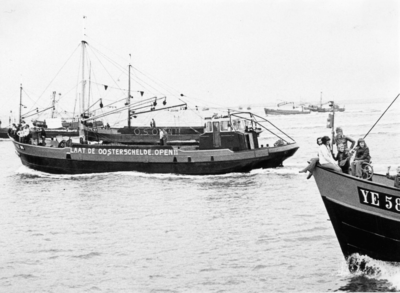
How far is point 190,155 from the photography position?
31734 mm

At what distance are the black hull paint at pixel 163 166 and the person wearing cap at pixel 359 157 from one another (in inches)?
706

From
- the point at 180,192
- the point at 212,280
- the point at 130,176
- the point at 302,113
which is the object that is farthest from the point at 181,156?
the point at 302,113

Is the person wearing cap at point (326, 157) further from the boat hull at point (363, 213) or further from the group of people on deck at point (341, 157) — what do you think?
the boat hull at point (363, 213)

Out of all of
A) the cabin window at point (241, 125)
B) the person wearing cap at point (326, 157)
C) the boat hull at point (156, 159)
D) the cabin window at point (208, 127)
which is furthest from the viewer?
the cabin window at point (241, 125)

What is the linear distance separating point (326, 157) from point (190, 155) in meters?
19.4

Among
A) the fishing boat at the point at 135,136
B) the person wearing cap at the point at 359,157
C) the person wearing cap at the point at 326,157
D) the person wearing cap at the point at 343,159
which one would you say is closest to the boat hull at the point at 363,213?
the person wearing cap at the point at 326,157

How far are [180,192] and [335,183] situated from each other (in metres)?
14.0

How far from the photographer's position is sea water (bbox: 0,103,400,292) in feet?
42.6

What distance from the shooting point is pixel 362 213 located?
41.1 ft

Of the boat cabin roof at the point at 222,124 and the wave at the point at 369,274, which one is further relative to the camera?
the boat cabin roof at the point at 222,124

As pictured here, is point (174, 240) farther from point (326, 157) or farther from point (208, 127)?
point (208, 127)

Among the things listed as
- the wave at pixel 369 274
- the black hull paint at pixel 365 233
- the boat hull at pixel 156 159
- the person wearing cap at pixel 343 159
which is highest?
the person wearing cap at pixel 343 159

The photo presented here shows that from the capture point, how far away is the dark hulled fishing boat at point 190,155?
3173 centimetres

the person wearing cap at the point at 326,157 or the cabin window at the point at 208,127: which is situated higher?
the cabin window at the point at 208,127
